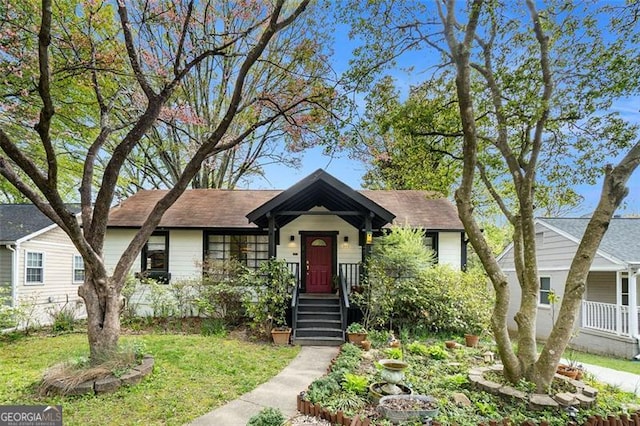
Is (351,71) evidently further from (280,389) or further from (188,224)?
(188,224)

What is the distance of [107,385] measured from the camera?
17.2 ft

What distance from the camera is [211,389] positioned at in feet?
18.0

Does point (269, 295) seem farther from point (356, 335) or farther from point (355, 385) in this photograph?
point (355, 385)

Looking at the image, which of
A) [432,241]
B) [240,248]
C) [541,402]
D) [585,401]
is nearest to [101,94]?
[240,248]

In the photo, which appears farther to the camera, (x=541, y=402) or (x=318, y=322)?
(x=318, y=322)

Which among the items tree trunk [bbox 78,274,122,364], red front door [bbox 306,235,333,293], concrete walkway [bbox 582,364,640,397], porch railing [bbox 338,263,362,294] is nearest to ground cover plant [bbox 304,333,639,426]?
concrete walkway [bbox 582,364,640,397]

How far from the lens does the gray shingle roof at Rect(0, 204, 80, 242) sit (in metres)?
11.4

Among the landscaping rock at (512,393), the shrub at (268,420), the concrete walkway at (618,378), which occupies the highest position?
the shrub at (268,420)

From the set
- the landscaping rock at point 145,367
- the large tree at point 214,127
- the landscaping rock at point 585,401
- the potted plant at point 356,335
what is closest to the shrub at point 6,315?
the landscaping rock at point 145,367

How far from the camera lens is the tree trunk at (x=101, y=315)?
19.4ft

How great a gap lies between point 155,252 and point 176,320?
8.11 feet

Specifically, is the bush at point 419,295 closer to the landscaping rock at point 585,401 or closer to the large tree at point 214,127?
the landscaping rock at point 585,401

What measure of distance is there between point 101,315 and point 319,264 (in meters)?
6.89

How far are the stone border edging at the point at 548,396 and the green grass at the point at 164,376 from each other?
3425 mm
